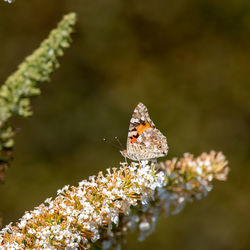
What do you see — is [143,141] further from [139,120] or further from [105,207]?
[105,207]

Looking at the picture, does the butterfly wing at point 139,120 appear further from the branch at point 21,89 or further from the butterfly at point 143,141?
the branch at point 21,89

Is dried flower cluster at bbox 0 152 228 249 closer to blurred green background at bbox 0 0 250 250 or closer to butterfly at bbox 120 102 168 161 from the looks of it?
butterfly at bbox 120 102 168 161

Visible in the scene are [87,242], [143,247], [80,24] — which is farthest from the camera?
[80,24]

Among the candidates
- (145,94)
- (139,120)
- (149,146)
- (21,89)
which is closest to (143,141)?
(149,146)

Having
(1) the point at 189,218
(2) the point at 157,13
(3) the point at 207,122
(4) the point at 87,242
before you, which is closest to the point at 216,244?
(1) the point at 189,218

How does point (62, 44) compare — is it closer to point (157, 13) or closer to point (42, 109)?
point (42, 109)

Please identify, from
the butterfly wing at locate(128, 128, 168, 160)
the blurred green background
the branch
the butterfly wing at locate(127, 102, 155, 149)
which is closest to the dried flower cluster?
the butterfly wing at locate(128, 128, 168, 160)
